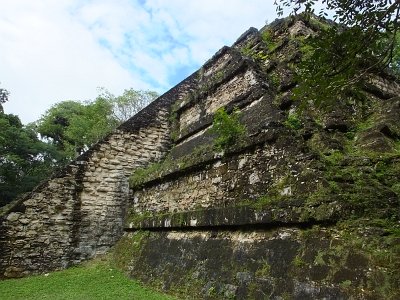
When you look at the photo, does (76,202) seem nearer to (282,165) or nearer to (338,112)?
(282,165)

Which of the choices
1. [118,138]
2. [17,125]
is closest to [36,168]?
[17,125]

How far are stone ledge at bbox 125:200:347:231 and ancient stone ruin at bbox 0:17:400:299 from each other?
0.06 ft

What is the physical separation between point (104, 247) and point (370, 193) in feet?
22.7

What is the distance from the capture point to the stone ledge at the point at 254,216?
387cm

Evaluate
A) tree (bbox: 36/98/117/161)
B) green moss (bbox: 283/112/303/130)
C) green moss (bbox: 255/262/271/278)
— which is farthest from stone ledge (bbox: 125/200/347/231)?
tree (bbox: 36/98/117/161)

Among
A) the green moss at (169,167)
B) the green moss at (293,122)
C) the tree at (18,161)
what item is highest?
the tree at (18,161)

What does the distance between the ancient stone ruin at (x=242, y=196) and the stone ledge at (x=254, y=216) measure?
0.06 ft

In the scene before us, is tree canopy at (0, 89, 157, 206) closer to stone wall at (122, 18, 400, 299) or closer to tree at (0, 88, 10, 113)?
tree at (0, 88, 10, 113)

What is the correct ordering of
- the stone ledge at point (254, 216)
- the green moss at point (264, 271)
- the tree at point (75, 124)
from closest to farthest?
the stone ledge at point (254, 216) → the green moss at point (264, 271) → the tree at point (75, 124)

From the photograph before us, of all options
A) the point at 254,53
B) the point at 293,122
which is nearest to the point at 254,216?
the point at 293,122

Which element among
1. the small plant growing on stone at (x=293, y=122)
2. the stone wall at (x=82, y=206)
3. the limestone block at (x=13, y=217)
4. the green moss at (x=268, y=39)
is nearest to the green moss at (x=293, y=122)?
the small plant growing on stone at (x=293, y=122)

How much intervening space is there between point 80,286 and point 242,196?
3.91 m

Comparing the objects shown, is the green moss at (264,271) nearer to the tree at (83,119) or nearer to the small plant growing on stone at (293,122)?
the small plant growing on stone at (293,122)

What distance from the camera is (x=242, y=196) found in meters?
5.40
